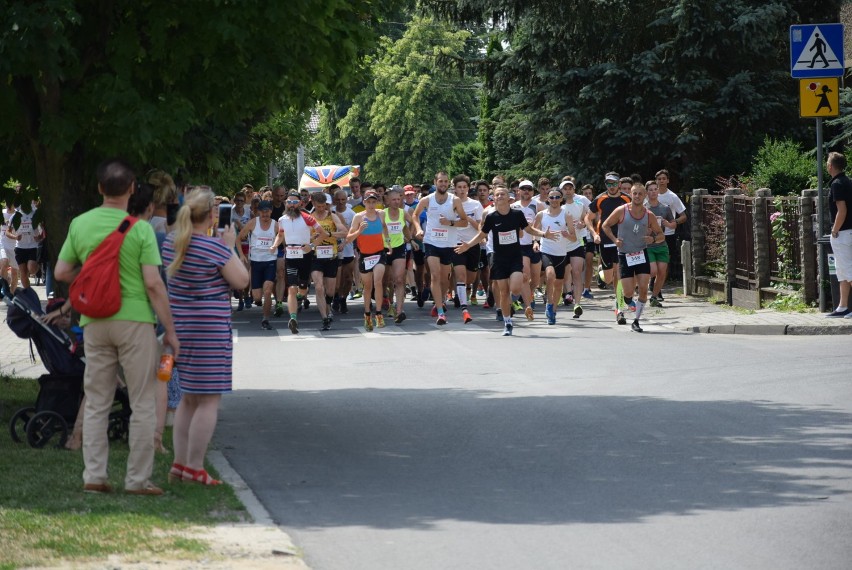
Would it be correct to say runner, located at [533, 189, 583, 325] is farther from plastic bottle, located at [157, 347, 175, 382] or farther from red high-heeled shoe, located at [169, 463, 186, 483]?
plastic bottle, located at [157, 347, 175, 382]

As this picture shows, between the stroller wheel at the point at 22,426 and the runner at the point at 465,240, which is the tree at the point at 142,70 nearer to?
the stroller wheel at the point at 22,426

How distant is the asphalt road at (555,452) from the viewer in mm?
7051

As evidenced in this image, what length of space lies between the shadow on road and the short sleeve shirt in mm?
1272

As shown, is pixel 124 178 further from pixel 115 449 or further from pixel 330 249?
pixel 330 249

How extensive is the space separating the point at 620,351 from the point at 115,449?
7.51 meters

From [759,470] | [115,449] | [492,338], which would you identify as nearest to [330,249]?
[492,338]

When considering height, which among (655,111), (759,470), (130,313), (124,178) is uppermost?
(655,111)

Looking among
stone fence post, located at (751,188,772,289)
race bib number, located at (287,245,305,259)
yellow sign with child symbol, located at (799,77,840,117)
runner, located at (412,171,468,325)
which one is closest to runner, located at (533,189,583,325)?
runner, located at (412,171,468,325)

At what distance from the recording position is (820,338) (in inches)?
672

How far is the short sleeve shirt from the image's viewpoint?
8195 millimetres

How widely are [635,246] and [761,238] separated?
3214 millimetres

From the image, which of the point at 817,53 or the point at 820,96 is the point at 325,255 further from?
the point at 817,53

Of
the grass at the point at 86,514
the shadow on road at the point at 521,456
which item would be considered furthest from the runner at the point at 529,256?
the grass at the point at 86,514

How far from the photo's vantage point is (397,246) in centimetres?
2145
